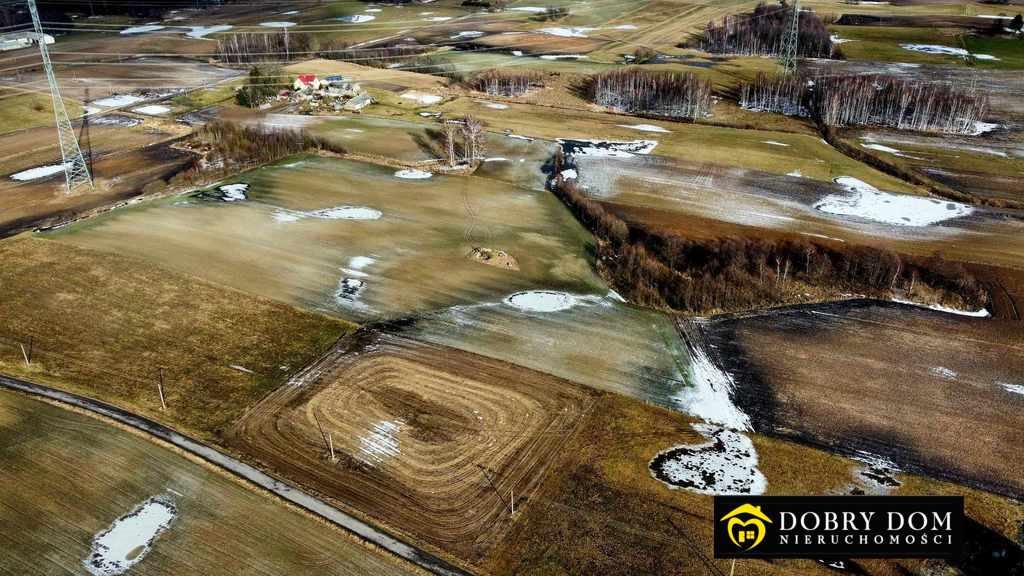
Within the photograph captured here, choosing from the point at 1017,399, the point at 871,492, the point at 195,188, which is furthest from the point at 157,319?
the point at 1017,399

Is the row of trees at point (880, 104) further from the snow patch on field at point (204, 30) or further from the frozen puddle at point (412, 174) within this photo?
the snow patch on field at point (204, 30)

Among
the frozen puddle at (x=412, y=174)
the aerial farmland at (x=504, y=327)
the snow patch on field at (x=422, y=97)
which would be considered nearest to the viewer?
the aerial farmland at (x=504, y=327)

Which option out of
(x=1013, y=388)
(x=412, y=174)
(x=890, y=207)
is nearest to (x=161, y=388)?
(x=412, y=174)

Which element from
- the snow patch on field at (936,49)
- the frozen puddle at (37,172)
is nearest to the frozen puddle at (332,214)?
the frozen puddle at (37,172)

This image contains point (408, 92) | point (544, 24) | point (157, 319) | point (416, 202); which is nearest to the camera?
point (157, 319)

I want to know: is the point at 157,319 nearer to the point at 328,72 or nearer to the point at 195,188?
the point at 195,188

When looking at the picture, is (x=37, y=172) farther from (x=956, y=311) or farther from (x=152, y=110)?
(x=956, y=311)
